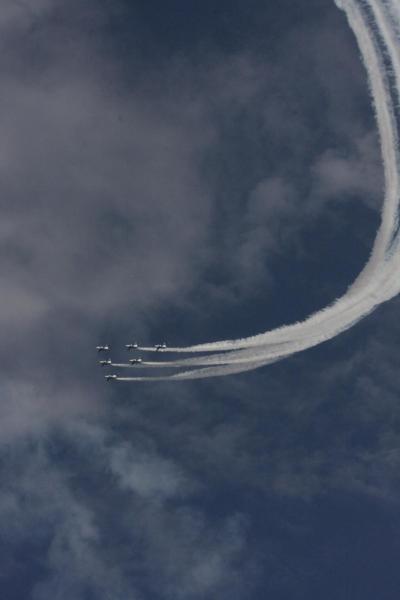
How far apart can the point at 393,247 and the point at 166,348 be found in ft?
101

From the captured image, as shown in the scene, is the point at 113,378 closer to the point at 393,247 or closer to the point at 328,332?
the point at 328,332

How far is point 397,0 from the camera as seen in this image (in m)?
76.8

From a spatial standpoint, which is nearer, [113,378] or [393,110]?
[393,110]

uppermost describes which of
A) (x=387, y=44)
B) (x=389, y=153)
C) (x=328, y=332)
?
(x=387, y=44)

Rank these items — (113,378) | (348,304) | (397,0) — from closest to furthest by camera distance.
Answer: (397,0) < (348,304) < (113,378)

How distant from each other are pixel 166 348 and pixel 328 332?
22.7 metres

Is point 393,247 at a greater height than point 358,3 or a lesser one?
lesser

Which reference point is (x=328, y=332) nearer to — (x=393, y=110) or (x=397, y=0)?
(x=393, y=110)

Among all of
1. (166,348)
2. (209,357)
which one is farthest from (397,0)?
(166,348)

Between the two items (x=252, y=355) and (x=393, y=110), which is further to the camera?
(x=252, y=355)

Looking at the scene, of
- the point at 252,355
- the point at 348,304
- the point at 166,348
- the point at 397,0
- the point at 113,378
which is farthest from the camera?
the point at 113,378

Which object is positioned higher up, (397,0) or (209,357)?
(397,0)

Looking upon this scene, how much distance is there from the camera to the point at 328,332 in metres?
84.8

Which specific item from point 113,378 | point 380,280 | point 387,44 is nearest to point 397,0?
point 387,44
